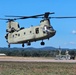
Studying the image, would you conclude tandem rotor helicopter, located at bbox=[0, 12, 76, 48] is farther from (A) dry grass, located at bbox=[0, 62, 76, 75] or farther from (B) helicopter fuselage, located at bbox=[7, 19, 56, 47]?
(A) dry grass, located at bbox=[0, 62, 76, 75]

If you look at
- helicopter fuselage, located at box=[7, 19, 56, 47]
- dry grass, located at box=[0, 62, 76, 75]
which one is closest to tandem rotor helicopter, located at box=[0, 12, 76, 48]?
helicopter fuselage, located at box=[7, 19, 56, 47]

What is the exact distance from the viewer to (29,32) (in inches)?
2093

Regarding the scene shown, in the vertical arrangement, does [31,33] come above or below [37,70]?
above

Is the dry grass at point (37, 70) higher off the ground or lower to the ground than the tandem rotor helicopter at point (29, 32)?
lower

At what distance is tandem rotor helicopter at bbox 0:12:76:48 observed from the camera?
48656mm

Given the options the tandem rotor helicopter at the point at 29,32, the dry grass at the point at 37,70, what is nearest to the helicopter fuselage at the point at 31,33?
the tandem rotor helicopter at the point at 29,32

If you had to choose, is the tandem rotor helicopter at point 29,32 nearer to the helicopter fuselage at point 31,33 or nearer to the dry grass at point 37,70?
the helicopter fuselage at point 31,33

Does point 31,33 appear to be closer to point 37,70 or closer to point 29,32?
point 29,32

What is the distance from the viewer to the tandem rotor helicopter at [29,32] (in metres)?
48.7

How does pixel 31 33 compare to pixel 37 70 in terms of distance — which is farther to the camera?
pixel 31 33

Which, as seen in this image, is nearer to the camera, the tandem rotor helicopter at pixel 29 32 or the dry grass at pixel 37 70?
the dry grass at pixel 37 70

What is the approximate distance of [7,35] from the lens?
5644 cm

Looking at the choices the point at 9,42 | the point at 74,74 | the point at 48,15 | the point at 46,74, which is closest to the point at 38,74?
the point at 46,74

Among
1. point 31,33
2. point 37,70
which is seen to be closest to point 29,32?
point 31,33
